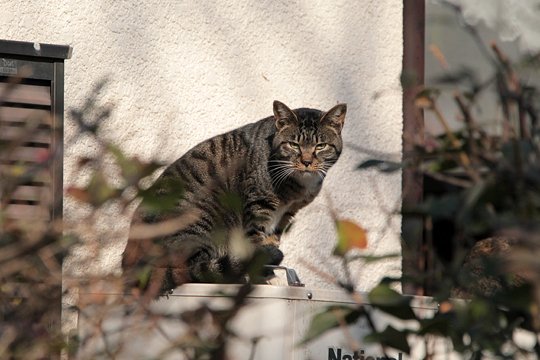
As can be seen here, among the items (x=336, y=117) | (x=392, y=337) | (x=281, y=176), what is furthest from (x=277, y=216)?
(x=392, y=337)

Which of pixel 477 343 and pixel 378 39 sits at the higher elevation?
pixel 378 39

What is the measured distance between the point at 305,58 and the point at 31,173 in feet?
12.2

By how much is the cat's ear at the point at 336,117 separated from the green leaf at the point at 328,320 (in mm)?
3331

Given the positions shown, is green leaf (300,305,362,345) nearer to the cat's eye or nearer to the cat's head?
the cat's head

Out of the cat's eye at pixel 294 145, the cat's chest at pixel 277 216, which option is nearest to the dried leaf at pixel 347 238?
the cat's chest at pixel 277 216

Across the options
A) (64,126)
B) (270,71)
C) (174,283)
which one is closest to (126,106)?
(64,126)

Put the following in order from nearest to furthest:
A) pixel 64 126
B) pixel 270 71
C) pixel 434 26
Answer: pixel 64 126 < pixel 270 71 < pixel 434 26

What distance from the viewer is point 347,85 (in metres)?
4.89

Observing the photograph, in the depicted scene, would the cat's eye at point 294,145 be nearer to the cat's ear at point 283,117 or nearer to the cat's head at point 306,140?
the cat's head at point 306,140

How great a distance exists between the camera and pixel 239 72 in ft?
15.3

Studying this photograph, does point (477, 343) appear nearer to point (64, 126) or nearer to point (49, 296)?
point (49, 296)

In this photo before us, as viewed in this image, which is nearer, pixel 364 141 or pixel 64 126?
pixel 64 126

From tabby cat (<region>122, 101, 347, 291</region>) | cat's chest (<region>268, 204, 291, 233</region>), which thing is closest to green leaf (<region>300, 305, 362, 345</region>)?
tabby cat (<region>122, 101, 347, 291</region>)

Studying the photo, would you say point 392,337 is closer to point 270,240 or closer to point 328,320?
point 328,320
